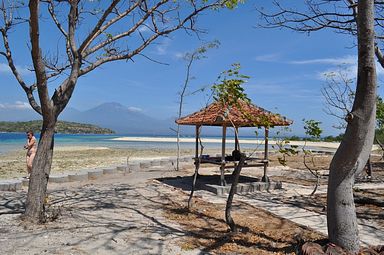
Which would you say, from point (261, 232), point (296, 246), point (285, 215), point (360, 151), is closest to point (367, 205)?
point (285, 215)

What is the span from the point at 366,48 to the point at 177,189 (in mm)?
7286

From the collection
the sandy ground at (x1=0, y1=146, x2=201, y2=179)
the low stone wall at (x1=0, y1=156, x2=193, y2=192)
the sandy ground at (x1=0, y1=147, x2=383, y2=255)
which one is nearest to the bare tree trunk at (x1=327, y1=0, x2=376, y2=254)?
the sandy ground at (x1=0, y1=147, x2=383, y2=255)

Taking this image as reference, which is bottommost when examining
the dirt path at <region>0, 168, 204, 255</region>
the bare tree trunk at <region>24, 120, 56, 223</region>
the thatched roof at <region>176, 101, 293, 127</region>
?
the dirt path at <region>0, 168, 204, 255</region>

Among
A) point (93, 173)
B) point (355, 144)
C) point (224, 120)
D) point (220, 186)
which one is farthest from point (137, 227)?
point (93, 173)

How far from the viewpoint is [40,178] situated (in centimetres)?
623

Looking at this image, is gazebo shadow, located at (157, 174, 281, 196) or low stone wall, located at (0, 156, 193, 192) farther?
low stone wall, located at (0, 156, 193, 192)

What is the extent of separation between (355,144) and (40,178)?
4894 mm

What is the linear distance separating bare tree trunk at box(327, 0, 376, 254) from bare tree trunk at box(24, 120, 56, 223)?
14.8 feet

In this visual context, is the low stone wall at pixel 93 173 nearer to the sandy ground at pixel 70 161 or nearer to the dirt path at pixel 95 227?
the dirt path at pixel 95 227

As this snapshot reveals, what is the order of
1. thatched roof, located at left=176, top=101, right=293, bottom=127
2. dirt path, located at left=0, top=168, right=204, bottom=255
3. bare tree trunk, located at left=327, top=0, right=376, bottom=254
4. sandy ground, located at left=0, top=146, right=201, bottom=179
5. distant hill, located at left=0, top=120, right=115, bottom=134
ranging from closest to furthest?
bare tree trunk, located at left=327, top=0, right=376, bottom=254 → dirt path, located at left=0, top=168, right=204, bottom=255 → thatched roof, located at left=176, top=101, right=293, bottom=127 → sandy ground, located at left=0, top=146, right=201, bottom=179 → distant hill, located at left=0, top=120, right=115, bottom=134

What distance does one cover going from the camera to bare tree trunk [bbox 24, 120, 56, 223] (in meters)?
6.12

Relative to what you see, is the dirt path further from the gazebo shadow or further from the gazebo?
the gazebo

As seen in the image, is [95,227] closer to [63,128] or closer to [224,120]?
[224,120]

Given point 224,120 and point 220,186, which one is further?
point 220,186
